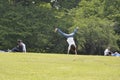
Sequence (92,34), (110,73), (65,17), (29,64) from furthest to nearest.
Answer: (65,17), (92,34), (29,64), (110,73)

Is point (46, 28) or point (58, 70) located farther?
point (46, 28)

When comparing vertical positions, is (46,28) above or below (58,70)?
below

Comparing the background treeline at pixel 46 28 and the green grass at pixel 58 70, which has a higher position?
the green grass at pixel 58 70

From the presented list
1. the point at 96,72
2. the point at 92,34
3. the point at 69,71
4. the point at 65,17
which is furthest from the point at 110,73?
the point at 65,17

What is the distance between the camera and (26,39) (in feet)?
112

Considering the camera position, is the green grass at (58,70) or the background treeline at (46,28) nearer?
the green grass at (58,70)

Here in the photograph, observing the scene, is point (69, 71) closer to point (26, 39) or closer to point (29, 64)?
point (29, 64)

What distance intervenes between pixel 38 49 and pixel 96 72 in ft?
80.0

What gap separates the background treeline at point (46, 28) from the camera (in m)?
33.1

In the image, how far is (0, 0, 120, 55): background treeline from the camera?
108 feet

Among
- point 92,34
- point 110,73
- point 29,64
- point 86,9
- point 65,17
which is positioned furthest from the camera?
point 86,9

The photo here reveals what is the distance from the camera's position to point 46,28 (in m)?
33.8

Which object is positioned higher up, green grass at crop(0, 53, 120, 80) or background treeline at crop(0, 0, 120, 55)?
green grass at crop(0, 53, 120, 80)

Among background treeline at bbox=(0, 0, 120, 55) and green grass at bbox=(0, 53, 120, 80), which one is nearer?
green grass at bbox=(0, 53, 120, 80)
